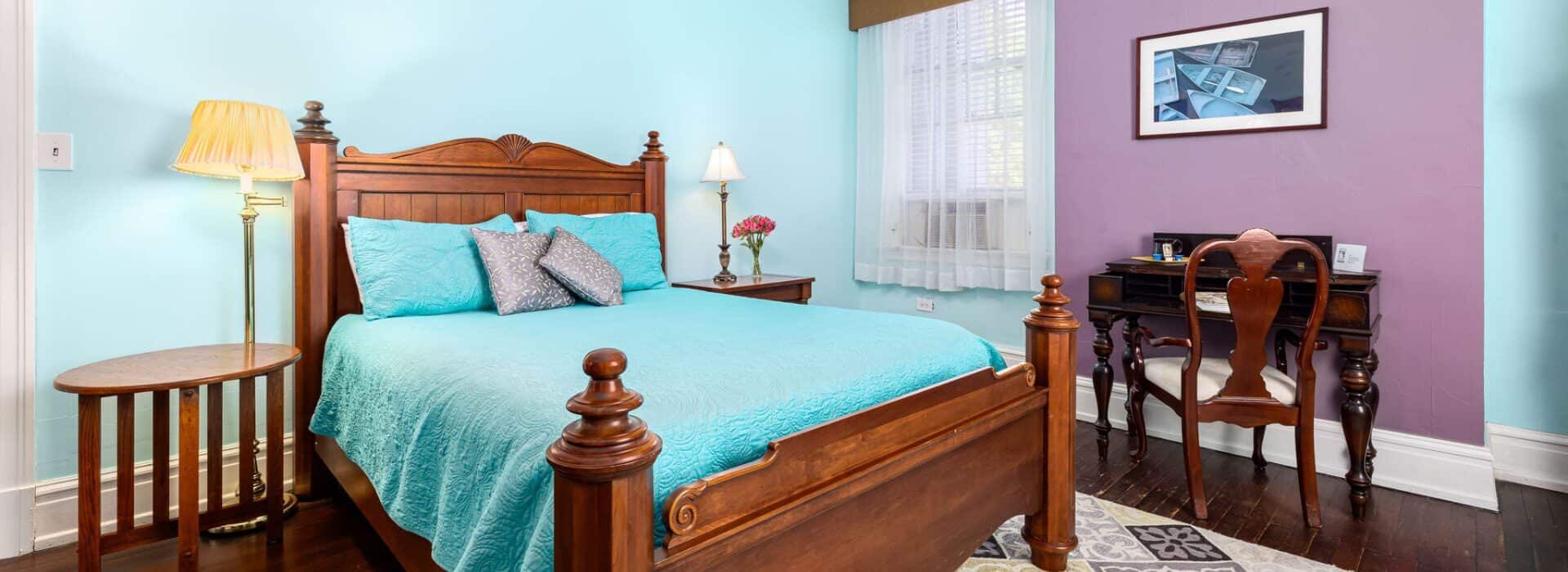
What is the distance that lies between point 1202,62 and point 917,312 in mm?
1878

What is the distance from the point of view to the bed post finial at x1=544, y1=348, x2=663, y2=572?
95 centimetres

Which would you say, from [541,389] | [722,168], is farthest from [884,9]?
[541,389]

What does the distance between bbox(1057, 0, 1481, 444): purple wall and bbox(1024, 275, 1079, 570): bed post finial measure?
63.1 inches

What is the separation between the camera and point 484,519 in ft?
4.05

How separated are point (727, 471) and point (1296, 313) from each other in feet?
8.03

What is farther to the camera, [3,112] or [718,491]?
[3,112]

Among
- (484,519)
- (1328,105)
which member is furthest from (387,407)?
(1328,105)

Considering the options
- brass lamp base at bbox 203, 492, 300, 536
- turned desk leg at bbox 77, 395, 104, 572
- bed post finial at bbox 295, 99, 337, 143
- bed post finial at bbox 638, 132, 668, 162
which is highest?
bed post finial at bbox 638, 132, 668, 162

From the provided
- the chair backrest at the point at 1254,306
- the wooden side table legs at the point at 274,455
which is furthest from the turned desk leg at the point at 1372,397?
the wooden side table legs at the point at 274,455

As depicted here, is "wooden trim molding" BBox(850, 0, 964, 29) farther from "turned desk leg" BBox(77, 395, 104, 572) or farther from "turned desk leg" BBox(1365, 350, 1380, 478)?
"turned desk leg" BBox(77, 395, 104, 572)

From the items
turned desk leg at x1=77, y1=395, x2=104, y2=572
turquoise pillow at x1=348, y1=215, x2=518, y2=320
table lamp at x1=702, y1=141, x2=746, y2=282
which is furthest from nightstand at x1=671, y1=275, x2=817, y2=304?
turned desk leg at x1=77, y1=395, x2=104, y2=572

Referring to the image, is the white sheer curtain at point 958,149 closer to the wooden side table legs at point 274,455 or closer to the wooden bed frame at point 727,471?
the wooden bed frame at point 727,471

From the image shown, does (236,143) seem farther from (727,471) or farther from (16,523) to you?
(727,471)

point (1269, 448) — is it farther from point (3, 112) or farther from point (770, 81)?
point (3, 112)
